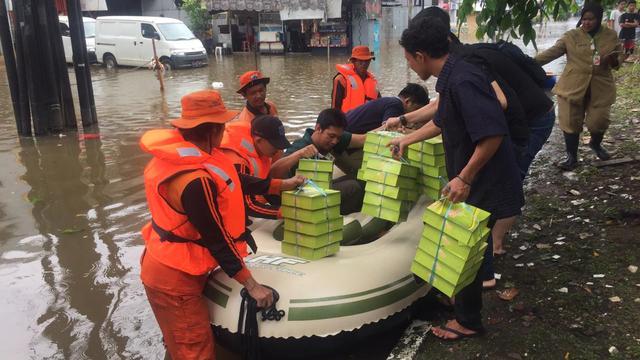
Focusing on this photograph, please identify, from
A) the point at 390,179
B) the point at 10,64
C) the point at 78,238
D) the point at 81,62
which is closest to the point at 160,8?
the point at 81,62

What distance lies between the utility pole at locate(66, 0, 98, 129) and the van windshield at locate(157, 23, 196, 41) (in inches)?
392

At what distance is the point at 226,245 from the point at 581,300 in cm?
218

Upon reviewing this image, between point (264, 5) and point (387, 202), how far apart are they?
21674 millimetres

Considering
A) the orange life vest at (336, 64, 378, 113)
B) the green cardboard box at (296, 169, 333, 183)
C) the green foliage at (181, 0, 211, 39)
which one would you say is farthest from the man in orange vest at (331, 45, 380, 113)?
the green foliage at (181, 0, 211, 39)

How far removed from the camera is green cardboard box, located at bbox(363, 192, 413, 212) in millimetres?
3520

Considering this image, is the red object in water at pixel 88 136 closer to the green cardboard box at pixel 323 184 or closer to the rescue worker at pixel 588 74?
the green cardboard box at pixel 323 184

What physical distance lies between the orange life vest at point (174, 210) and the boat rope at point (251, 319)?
13.4 inches

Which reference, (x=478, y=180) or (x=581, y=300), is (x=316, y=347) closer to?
(x=478, y=180)

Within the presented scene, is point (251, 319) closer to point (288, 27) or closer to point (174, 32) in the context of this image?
point (174, 32)

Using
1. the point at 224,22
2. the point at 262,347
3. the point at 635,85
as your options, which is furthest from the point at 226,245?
the point at 224,22

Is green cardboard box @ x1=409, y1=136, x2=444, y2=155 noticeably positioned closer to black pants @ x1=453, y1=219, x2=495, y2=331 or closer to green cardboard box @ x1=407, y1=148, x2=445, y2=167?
green cardboard box @ x1=407, y1=148, x2=445, y2=167

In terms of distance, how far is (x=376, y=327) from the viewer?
3197mm

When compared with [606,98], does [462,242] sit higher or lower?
lower

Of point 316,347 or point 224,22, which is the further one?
point 224,22
